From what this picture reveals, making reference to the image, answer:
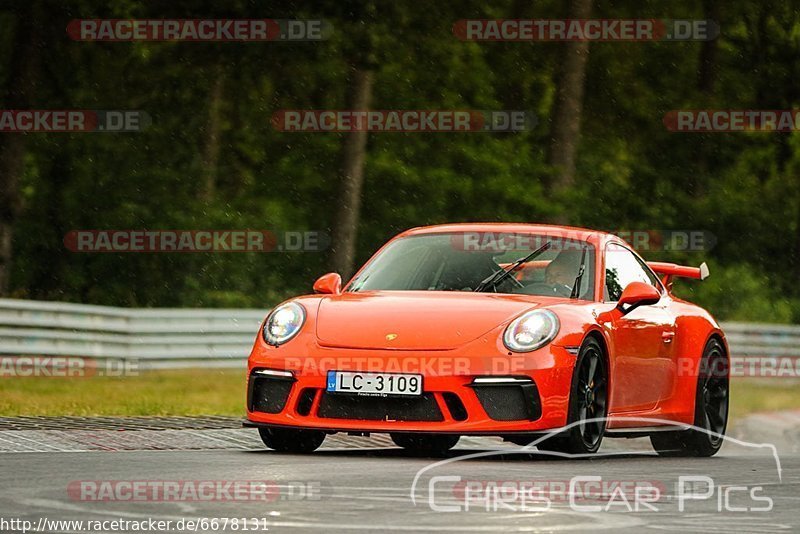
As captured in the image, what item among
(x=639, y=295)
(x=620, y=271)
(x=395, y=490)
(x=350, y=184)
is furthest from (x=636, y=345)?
(x=350, y=184)

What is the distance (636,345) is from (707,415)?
4.38ft

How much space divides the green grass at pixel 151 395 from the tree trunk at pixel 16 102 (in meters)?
4.40

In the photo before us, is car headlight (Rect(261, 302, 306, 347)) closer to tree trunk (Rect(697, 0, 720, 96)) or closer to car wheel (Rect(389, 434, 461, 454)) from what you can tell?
car wheel (Rect(389, 434, 461, 454))

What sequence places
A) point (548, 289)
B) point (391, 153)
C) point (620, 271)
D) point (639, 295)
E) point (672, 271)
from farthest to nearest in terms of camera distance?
point (391, 153), point (672, 271), point (620, 271), point (548, 289), point (639, 295)

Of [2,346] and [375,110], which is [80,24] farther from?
[375,110]

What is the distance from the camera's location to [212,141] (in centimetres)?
3612

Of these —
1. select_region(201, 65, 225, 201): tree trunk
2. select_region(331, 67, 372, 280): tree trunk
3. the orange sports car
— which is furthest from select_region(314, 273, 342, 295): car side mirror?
select_region(201, 65, 225, 201): tree trunk

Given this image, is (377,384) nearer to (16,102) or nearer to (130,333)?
(130,333)

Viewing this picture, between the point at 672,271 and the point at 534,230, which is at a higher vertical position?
the point at 534,230

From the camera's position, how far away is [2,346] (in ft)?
59.4

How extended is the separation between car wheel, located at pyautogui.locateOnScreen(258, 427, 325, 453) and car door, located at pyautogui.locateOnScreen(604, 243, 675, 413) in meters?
1.73

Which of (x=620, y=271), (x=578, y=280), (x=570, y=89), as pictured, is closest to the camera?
(x=578, y=280)

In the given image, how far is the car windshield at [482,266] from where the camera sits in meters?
10.8

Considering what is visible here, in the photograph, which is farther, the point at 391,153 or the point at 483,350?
the point at 391,153
